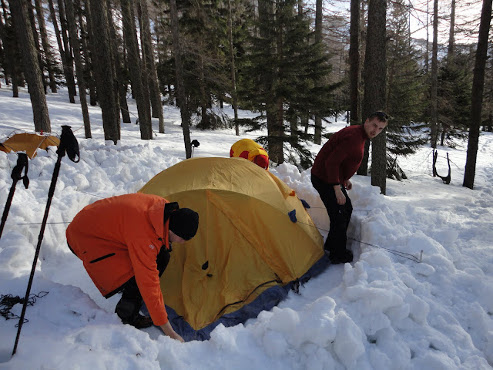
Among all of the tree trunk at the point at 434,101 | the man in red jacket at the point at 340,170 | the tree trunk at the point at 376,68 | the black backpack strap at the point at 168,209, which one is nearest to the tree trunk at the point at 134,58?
the tree trunk at the point at 376,68

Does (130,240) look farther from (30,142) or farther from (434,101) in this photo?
(434,101)

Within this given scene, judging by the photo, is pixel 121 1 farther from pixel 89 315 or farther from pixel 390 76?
pixel 89 315

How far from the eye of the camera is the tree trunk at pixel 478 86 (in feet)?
30.9

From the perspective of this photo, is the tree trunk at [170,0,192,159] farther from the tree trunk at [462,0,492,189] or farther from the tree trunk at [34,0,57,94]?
the tree trunk at [34,0,57,94]

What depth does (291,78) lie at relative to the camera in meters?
9.76

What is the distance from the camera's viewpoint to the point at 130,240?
224cm

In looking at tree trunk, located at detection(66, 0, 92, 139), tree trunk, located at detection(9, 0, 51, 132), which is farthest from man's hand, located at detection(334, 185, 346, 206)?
tree trunk, located at detection(66, 0, 92, 139)

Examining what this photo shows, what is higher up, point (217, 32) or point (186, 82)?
point (217, 32)

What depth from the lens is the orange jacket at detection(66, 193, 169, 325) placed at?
2.24 metres

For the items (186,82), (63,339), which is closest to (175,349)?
(63,339)

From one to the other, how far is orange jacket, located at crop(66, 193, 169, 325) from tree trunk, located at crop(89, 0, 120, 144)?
8.04 meters

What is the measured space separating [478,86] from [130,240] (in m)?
12.2

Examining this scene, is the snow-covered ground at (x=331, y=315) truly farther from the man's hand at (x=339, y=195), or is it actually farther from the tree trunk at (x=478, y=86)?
the tree trunk at (x=478, y=86)

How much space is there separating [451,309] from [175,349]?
2.43 metres
